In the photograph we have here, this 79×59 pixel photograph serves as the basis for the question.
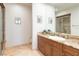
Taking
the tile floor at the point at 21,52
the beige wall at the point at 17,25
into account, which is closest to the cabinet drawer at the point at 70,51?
the tile floor at the point at 21,52

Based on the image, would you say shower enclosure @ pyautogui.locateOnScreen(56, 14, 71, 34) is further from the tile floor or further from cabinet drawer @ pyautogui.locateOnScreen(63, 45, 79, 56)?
the tile floor

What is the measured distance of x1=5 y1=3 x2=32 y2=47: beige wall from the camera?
17.9 ft

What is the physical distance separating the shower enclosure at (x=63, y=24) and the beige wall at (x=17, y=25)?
2.22m

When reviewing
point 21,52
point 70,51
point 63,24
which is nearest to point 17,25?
point 21,52

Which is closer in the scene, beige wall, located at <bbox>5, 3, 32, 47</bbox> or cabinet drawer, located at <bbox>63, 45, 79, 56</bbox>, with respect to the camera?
cabinet drawer, located at <bbox>63, 45, 79, 56</bbox>

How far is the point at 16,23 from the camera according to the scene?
19.1 ft

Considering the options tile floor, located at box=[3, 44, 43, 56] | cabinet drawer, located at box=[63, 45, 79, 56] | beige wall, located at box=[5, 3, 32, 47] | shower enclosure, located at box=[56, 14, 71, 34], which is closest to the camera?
cabinet drawer, located at box=[63, 45, 79, 56]

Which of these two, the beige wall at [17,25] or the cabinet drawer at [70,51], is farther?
the beige wall at [17,25]

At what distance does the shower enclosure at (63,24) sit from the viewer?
10.7 ft

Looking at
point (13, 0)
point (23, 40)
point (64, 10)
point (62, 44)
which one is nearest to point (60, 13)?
point (64, 10)

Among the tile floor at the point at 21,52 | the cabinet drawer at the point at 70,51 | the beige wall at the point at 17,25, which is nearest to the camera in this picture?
the cabinet drawer at the point at 70,51

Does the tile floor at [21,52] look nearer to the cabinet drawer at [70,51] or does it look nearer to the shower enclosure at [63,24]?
the shower enclosure at [63,24]

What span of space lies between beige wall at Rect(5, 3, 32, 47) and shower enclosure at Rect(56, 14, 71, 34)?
7.27 feet

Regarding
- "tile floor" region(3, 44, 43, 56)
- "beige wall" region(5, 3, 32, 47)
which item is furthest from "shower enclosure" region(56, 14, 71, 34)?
"beige wall" region(5, 3, 32, 47)
